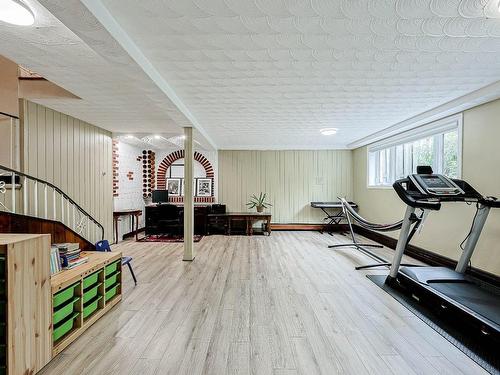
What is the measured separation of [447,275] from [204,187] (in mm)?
5978

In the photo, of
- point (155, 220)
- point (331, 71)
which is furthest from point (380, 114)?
point (155, 220)

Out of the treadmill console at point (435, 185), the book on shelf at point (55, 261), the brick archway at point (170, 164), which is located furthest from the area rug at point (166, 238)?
the treadmill console at point (435, 185)

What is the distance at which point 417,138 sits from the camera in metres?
4.75

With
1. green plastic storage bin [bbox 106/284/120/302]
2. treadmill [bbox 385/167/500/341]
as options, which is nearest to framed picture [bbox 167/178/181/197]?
green plastic storage bin [bbox 106/284/120/302]

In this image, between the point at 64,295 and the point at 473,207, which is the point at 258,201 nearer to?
the point at 473,207

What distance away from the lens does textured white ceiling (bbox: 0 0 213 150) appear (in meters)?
1.79

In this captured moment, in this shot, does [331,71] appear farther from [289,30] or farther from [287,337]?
[287,337]

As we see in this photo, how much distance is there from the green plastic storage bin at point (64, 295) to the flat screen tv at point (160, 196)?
478cm

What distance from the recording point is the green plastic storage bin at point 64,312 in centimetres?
197

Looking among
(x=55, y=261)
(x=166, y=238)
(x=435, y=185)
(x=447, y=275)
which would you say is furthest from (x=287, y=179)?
(x=55, y=261)

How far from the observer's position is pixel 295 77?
8.97ft

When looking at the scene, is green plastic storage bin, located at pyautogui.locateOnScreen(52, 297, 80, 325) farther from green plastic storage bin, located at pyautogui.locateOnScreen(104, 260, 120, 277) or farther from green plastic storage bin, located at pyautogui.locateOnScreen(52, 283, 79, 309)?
green plastic storage bin, located at pyautogui.locateOnScreen(104, 260, 120, 277)

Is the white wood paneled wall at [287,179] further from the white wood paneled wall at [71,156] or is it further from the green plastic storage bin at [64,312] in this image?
the green plastic storage bin at [64,312]

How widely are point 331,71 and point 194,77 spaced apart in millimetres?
1468
